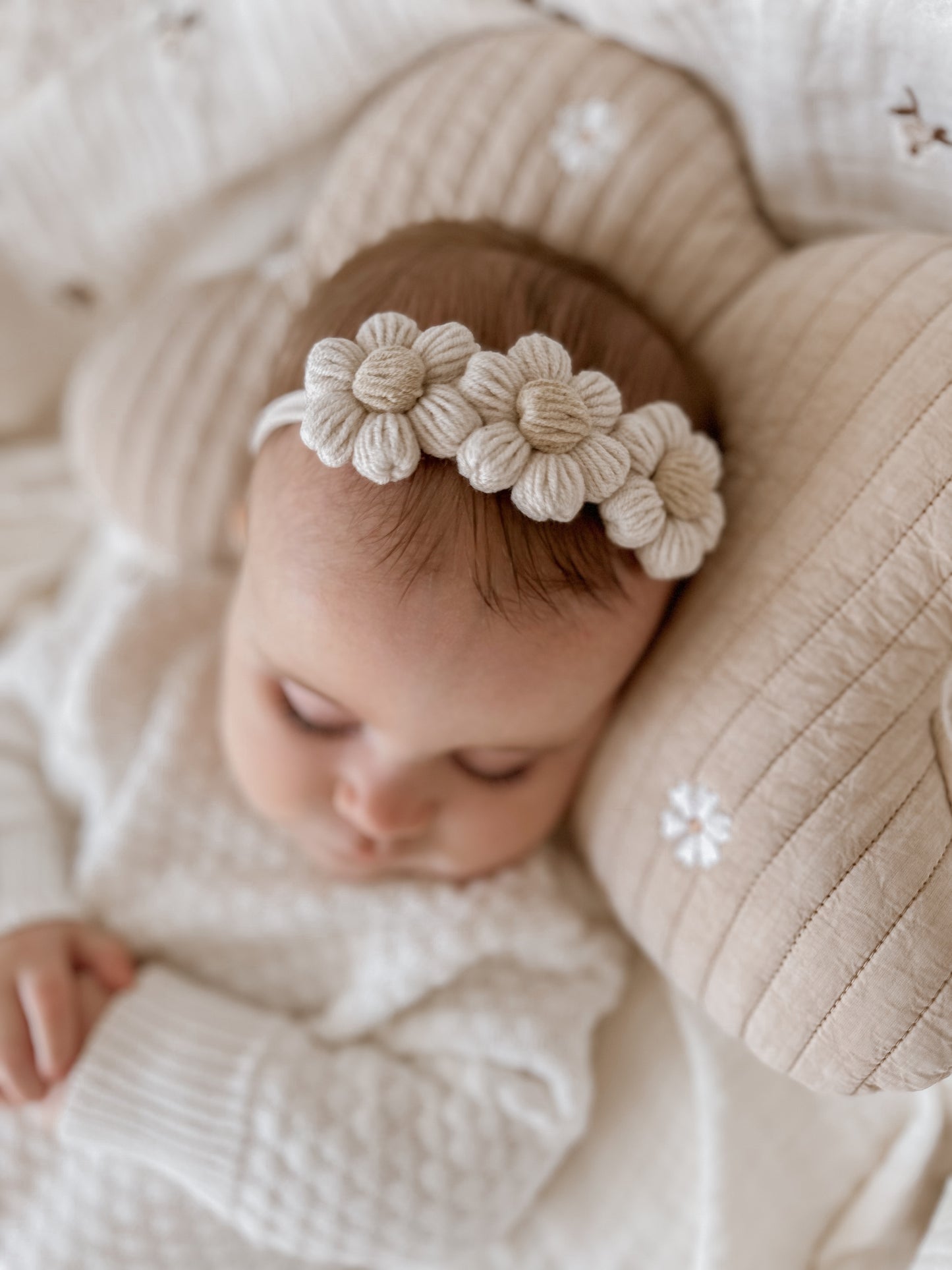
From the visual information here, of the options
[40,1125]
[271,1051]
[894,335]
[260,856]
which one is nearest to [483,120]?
[894,335]

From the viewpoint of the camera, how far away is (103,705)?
1038mm

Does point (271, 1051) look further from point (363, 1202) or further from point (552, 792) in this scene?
point (552, 792)

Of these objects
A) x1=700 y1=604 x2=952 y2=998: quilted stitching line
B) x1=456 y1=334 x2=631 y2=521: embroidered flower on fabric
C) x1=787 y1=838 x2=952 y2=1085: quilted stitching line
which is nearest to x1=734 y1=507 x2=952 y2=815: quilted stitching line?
x1=700 y1=604 x2=952 y2=998: quilted stitching line

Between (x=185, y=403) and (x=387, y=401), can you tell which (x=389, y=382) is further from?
(x=185, y=403)

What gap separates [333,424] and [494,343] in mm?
149

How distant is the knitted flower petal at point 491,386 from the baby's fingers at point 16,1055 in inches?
26.4

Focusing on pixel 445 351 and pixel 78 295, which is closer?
pixel 445 351

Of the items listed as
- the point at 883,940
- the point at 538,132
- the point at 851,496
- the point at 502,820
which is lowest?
the point at 502,820

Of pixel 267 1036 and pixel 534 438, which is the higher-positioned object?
pixel 534 438

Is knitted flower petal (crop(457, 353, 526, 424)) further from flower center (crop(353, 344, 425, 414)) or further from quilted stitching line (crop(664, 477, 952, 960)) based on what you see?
quilted stitching line (crop(664, 477, 952, 960))

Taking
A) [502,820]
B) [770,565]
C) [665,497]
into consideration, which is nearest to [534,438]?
[665,497]

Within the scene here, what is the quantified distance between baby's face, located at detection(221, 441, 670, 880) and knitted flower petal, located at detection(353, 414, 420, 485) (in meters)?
0.05

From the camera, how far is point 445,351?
2.12ft

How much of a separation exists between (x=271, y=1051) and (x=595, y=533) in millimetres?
543
